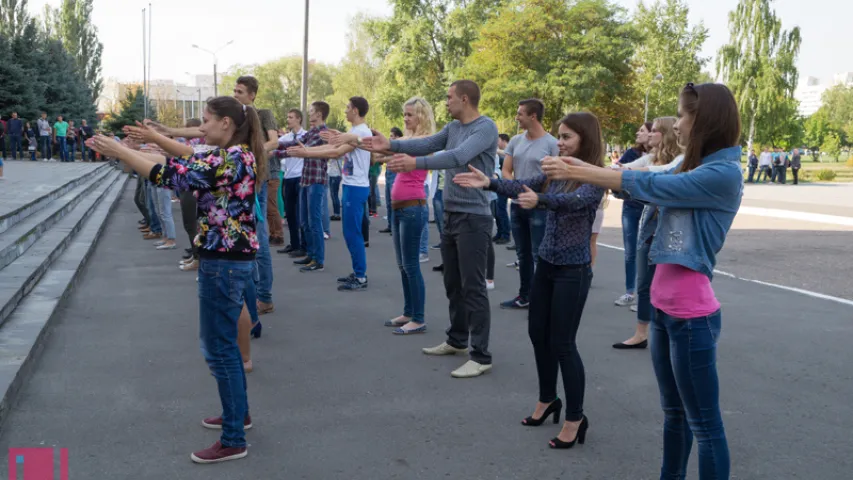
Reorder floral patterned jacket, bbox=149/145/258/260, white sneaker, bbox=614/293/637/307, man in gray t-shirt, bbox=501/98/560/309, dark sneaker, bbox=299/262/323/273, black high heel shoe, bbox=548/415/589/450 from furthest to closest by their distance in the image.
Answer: dark sneaker, bbox=299/262/323/273 < white sneaker, bbox=614/293/637/307 < man in gray t-shirt, bbox=501/98/560/309 < black high heel shoe, bbox=548/415/589/450 < floral patterned jacket, bbox=149/145/258/260

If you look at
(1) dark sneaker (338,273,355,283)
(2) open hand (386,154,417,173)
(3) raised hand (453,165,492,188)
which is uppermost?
(2) open hand (386,154,417,173)

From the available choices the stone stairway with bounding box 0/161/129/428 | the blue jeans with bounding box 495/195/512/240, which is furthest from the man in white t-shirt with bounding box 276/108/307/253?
the blue jeans with bounding box 495/195/512/240

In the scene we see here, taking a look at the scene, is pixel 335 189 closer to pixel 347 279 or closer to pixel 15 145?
pixel 347 279

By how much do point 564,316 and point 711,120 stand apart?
61.7 inches

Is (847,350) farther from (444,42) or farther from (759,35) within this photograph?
(759,35)

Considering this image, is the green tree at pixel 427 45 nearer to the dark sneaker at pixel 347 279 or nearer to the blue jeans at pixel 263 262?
the dark sneaker at pixel 347 279

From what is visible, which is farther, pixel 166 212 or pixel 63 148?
pixel 63 148

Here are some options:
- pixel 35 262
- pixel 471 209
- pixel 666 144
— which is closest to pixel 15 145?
pixel 35 262

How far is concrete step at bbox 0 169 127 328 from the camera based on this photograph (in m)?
6.43

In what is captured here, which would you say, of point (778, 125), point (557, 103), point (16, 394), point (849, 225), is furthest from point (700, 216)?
point (778, 125)

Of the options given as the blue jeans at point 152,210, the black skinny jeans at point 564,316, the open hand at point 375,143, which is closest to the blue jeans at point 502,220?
the blue jeans at point 152,210

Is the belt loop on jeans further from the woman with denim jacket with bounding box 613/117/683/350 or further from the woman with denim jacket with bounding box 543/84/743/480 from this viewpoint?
the woman with denim jacket with bounding box 543/84/743/480

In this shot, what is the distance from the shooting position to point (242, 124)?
3873 mm

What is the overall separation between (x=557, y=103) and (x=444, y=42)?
1363cm
